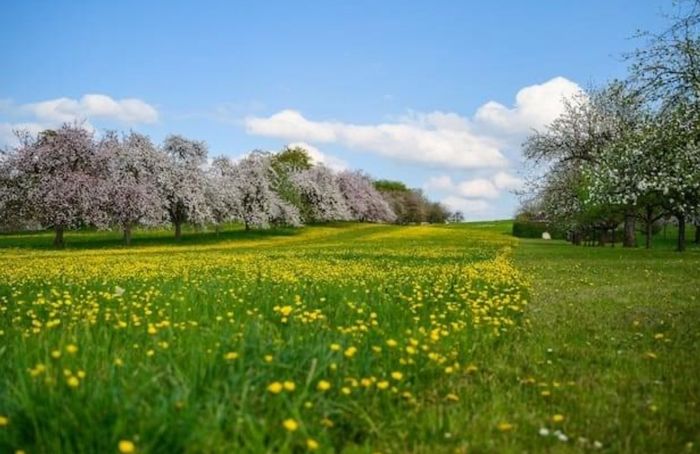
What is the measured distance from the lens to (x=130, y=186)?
44500mm

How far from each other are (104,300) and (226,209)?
4759 centimetres

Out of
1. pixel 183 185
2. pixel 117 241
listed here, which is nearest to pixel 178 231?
pixel 183 185

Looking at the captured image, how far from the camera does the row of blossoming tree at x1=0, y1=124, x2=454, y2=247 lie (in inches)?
1642

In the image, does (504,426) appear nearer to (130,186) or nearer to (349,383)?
(349,383)

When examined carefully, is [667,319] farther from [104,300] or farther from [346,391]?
[104,300]

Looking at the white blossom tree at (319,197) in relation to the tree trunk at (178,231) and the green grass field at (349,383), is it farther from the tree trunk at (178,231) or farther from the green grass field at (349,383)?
the green grass field at (349,383)

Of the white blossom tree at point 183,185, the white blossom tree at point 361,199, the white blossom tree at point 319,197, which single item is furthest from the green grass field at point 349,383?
the white blossom tree at point 361,199

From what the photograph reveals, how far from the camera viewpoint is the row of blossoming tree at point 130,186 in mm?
41719

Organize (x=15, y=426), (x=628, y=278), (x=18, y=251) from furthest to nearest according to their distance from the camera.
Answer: (x=18, y=251) < (x=628, y=278) < (x=15, y=426)

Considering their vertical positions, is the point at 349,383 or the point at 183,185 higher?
the point at 183,185

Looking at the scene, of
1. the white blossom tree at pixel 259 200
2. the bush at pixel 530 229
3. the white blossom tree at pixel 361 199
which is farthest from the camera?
the white blossom tree at pixel 361 199

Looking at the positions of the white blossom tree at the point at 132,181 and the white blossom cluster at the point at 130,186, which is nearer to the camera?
the white blossom cluster at the point at 130,186

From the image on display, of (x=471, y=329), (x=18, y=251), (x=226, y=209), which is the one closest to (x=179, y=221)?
(x=226, y=209)

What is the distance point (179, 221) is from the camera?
51719 mm
